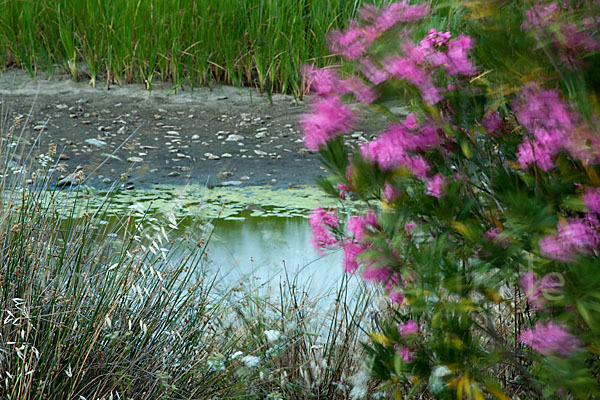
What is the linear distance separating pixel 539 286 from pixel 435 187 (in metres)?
0.28

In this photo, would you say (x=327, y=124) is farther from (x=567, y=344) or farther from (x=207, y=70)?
(x=207, y=70)

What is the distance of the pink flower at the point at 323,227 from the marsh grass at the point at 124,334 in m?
0.45

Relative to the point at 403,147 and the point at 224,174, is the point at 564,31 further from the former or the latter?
the point at 224,174

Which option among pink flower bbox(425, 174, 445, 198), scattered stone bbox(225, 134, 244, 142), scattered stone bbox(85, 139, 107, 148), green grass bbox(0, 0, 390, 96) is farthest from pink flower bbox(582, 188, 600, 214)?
green grass bbox(0, 0, 390, 96)

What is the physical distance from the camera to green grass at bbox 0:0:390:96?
7152mm

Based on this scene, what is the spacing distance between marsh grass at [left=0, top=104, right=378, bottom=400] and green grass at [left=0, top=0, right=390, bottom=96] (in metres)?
4.91

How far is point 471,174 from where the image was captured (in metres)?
1.63

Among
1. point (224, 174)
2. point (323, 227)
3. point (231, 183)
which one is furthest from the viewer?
point (224, 174)

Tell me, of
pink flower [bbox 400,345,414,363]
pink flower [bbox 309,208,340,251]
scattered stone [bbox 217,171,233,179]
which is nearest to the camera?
pink flower [bbox 400,345,414,363]

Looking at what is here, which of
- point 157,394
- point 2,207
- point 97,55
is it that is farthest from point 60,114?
point 157,394

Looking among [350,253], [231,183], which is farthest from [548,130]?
[231,183]

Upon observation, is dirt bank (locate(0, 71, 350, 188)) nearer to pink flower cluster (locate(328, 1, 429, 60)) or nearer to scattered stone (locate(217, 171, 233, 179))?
scattered stone (locate(217, 171, 233, 179))

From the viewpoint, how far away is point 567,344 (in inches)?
51.7

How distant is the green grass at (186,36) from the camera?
23.5 ft
